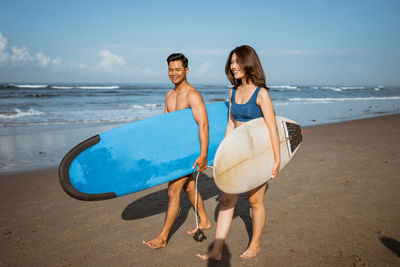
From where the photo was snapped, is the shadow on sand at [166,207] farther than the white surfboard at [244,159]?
Yes

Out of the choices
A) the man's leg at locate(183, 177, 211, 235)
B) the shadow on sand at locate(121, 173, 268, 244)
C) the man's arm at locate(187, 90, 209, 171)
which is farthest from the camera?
the shadow on sand at locate(121, 173, 268, 244)

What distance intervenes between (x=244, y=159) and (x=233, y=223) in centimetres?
108

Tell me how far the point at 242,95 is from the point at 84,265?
1.98 m

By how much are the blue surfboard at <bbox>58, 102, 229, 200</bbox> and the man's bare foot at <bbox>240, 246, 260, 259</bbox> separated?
0.86m

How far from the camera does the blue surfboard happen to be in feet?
8.00

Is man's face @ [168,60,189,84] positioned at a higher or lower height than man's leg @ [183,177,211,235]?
higher

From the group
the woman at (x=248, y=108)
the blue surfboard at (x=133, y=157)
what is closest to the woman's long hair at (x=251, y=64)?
the woman at (x=248, y=108)

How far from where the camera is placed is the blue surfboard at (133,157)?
2439 mm

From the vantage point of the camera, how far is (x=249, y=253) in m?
2.34

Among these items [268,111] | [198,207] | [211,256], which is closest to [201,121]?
[268,111]

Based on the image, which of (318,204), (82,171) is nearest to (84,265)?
(82,171)

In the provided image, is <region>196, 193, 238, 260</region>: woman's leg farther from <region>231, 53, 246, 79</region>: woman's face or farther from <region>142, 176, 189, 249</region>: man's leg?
<region>231, 53, 246, 79</region>: woman's face

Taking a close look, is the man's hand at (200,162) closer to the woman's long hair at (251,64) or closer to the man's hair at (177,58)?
the woman's long hair at (251,64)

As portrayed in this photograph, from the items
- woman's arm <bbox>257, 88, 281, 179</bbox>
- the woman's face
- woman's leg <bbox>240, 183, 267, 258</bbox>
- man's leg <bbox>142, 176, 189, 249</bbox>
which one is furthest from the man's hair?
woman's leg <bbox>240, 183, 267, 258</bbox>
